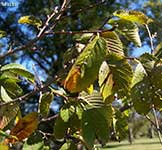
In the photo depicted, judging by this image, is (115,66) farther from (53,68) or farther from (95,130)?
(53,68)

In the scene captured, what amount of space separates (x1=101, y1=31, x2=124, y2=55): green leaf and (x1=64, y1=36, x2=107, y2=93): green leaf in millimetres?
27

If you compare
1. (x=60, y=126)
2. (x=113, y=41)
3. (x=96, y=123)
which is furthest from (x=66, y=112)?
(x=113, y=41)

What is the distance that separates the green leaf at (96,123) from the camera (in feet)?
3.05

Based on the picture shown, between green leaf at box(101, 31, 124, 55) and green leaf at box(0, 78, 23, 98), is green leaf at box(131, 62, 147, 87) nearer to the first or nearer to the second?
green leaf at box(101, 31, 124, 55)

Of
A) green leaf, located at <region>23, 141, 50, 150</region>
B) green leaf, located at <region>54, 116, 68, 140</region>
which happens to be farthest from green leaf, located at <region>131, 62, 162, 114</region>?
green leaf, located at <region>23, 141, 50, 150</region>

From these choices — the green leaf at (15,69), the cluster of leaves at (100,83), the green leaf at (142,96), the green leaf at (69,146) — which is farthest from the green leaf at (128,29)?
the green leaf at (69,146)

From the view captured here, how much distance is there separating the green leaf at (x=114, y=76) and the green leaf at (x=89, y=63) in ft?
0.09

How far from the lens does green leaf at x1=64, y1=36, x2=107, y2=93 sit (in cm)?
85

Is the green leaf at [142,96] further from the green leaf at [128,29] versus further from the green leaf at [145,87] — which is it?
the green leaf at [128,29]

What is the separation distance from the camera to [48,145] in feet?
4.00

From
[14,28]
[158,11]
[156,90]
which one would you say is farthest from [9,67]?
[158,11]

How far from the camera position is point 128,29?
3.28ft

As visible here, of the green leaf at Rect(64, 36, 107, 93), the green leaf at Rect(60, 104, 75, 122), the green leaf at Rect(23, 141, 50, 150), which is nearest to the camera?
the green leaf at Rect(64, 36, 107, 93)

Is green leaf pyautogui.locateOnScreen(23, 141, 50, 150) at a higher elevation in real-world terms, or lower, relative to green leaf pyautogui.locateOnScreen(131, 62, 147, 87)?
lower
